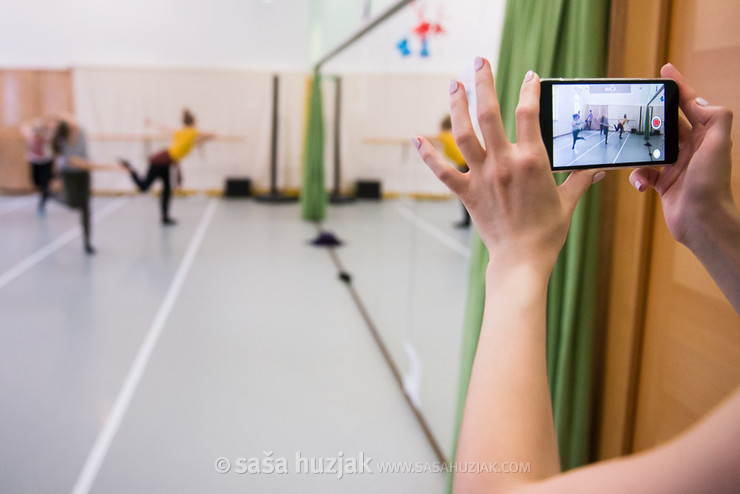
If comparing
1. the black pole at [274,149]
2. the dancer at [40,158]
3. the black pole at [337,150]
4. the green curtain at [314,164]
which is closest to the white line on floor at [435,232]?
the black pole at [337,150]

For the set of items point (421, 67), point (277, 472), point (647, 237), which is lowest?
point (277, 472)

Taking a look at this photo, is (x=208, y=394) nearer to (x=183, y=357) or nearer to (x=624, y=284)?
(x=183, y=357)

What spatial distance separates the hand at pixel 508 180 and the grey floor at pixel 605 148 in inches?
4.4

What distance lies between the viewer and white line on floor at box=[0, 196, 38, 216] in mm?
9109

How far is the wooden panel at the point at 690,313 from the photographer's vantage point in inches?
41.9

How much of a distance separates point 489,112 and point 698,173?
31 cm

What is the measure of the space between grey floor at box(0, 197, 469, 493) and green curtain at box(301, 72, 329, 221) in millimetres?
Result: 2996

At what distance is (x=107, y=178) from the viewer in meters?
11.3

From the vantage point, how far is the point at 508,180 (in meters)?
0.58

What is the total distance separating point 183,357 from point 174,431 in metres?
0.96

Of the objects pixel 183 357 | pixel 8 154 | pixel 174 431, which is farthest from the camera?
pixel 8 154

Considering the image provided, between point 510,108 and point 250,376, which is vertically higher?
point 510,108

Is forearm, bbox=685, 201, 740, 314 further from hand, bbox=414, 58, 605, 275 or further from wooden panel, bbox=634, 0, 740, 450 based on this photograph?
wooden panel, bbox=634, 0, 740, 450

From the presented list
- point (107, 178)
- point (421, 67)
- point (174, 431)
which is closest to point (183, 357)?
point (174, 431)
